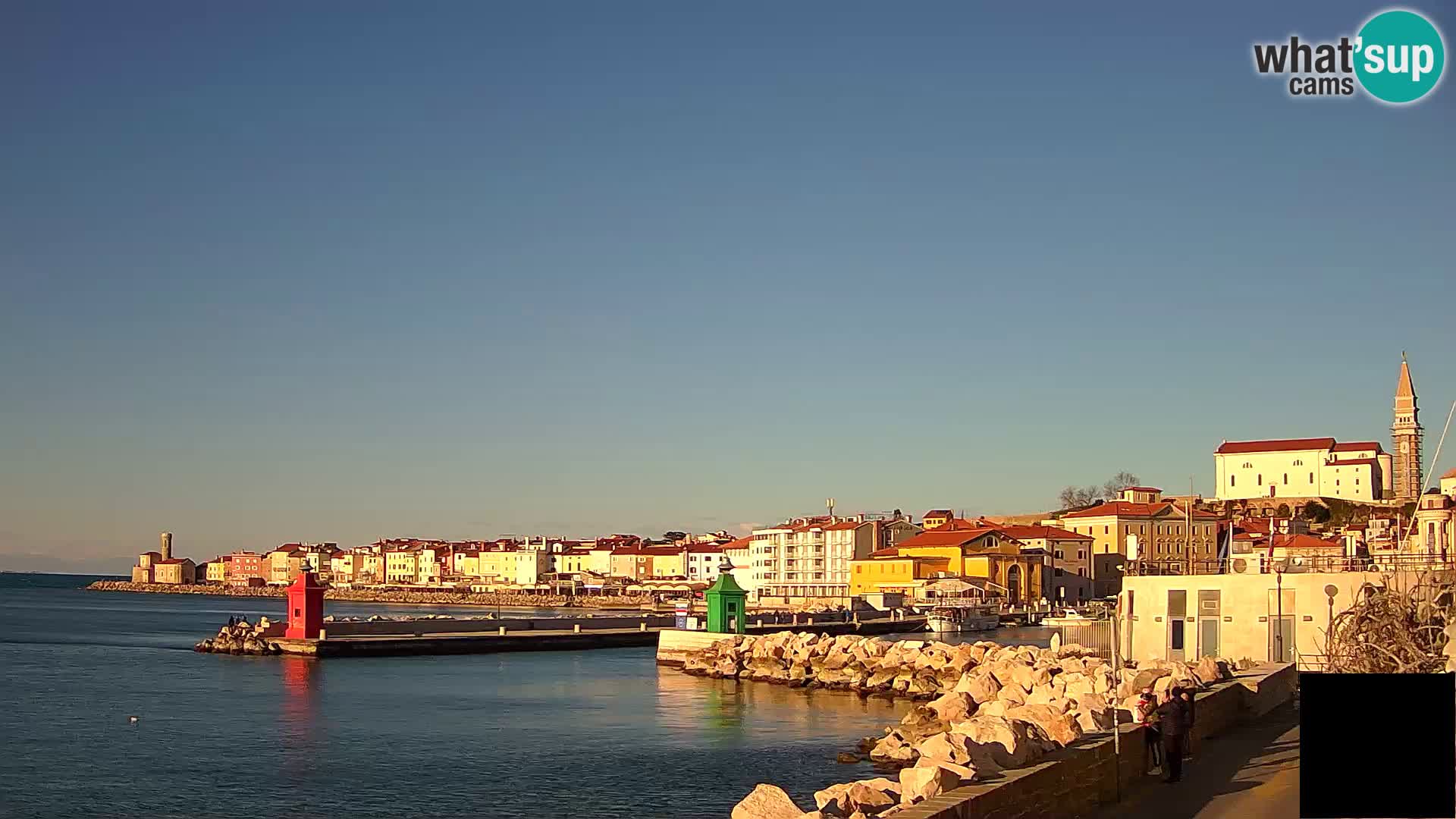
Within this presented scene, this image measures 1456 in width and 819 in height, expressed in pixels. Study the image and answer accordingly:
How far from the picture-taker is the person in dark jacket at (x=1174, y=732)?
495 inches

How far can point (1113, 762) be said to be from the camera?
12.1 metres

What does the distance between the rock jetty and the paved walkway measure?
4308cm

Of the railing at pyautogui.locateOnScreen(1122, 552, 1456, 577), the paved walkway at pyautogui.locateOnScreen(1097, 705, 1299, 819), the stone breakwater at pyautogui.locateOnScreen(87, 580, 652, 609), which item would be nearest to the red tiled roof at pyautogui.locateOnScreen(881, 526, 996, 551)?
the stone breakwater at pyautogui.locateOnScreen(87, 580, 652, 609)

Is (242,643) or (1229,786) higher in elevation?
(1229,786)

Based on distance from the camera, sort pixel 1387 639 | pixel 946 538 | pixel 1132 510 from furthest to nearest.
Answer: pixel 1132 510 → pixel 946 538 → pixel 1387 639

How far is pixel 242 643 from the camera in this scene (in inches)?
2106

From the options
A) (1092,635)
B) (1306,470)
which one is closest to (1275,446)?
(1306,470)

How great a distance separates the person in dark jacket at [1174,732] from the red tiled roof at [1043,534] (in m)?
80.4

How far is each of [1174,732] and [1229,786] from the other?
2.10 feet

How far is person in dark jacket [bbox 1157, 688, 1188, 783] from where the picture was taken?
41.2 feet

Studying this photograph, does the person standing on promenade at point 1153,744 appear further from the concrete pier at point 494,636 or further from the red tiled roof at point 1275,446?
the red tiled roof at point 1275,446

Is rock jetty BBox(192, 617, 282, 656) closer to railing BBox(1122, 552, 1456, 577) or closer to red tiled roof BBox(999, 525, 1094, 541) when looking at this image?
railing BBox(1122, 552, 1456, 577)

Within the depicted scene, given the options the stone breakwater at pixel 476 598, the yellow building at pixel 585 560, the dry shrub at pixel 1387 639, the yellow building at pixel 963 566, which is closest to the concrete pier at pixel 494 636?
the yellow building at pixel 963 566

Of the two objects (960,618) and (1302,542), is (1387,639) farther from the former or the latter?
(960,618)
